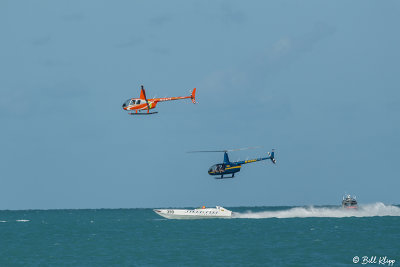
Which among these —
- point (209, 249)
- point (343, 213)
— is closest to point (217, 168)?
point (209, 249)

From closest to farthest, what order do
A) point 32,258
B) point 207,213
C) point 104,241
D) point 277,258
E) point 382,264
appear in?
point 382,264
point 277,258
point 32,258
point 104,241
point 207,213

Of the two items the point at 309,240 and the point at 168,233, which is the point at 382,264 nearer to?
the point at 309,240

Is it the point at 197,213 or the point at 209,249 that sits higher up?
the point at 197,213

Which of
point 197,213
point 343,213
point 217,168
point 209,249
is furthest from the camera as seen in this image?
point 343,213

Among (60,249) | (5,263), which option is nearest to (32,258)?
(5,263)

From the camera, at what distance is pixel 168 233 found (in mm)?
106625

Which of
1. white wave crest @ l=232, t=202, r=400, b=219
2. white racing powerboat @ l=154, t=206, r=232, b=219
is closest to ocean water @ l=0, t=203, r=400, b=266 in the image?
white racing powerboat @ l=154, t=206, r=232, b=219

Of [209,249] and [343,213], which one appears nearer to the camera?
[209,249]

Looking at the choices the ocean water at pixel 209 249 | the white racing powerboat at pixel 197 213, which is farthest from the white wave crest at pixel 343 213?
the ocean water at pixel 209 249

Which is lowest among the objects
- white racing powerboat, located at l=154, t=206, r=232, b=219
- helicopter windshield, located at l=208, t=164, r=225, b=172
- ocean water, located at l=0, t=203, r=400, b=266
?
ocean water, located at l=0, t=203, r=400, b=266

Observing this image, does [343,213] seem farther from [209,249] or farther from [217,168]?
[209,249]

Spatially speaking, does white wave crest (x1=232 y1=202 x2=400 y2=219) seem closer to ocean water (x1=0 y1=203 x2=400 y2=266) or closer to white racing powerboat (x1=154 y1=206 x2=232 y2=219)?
white racing powerboat (x1=154 y1=206 x2=232 y2=219)

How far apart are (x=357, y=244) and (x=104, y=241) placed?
38.0 metres

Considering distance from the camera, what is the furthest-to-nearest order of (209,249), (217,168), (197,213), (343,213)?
(343,213) < (197,213) < (217,168) < (209,249)
